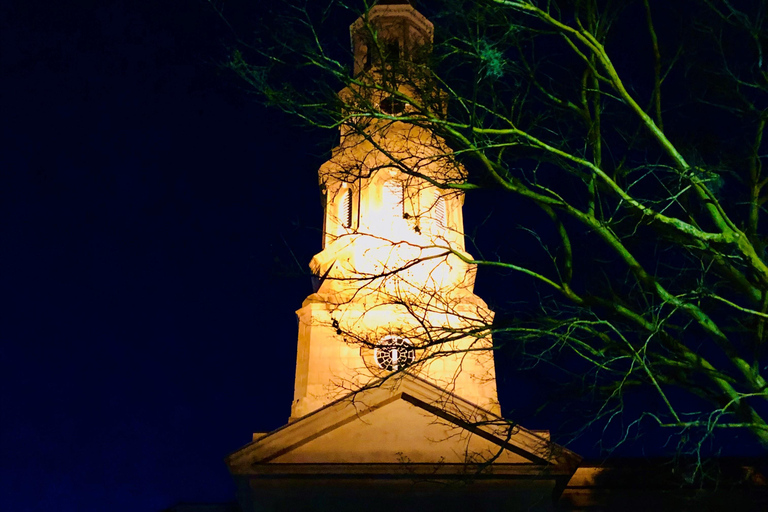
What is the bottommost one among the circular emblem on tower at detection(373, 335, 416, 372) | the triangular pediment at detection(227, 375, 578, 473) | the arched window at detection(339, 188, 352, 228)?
the triangular pediment at detection(227, 375, 578, 473)

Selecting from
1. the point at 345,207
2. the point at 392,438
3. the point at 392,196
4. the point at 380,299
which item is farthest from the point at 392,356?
the point at 345,207

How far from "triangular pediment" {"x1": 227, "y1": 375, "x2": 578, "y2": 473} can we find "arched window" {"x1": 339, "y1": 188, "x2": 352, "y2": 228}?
7281mm

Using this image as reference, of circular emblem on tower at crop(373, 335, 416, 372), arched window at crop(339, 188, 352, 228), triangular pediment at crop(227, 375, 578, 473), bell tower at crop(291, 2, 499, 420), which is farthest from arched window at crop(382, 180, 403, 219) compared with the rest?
triangular pediment at crop(227, 375, 578, 473)

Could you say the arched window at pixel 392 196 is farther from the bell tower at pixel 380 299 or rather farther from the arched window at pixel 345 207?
the arched window at pixel 345 207

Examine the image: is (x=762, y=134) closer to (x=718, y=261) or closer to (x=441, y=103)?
(x=718, y=261)

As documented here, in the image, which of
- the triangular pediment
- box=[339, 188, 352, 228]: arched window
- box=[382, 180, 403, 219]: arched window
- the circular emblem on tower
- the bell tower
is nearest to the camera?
the triangular pediment

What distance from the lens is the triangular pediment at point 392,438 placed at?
43.7 ft

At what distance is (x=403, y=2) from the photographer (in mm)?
22906

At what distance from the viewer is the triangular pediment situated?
43.7 feet

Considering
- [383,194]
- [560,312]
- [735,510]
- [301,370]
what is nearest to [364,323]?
[301,370]

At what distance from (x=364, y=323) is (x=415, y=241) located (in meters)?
3.04

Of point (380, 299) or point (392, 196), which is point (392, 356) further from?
point (392, 196)

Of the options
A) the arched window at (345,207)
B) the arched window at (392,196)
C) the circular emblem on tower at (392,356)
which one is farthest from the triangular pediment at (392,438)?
the arched window at (345,207)

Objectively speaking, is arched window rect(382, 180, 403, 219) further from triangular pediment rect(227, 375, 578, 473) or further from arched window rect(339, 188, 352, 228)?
triangular pediment rect(227, 375, 578, 473)
